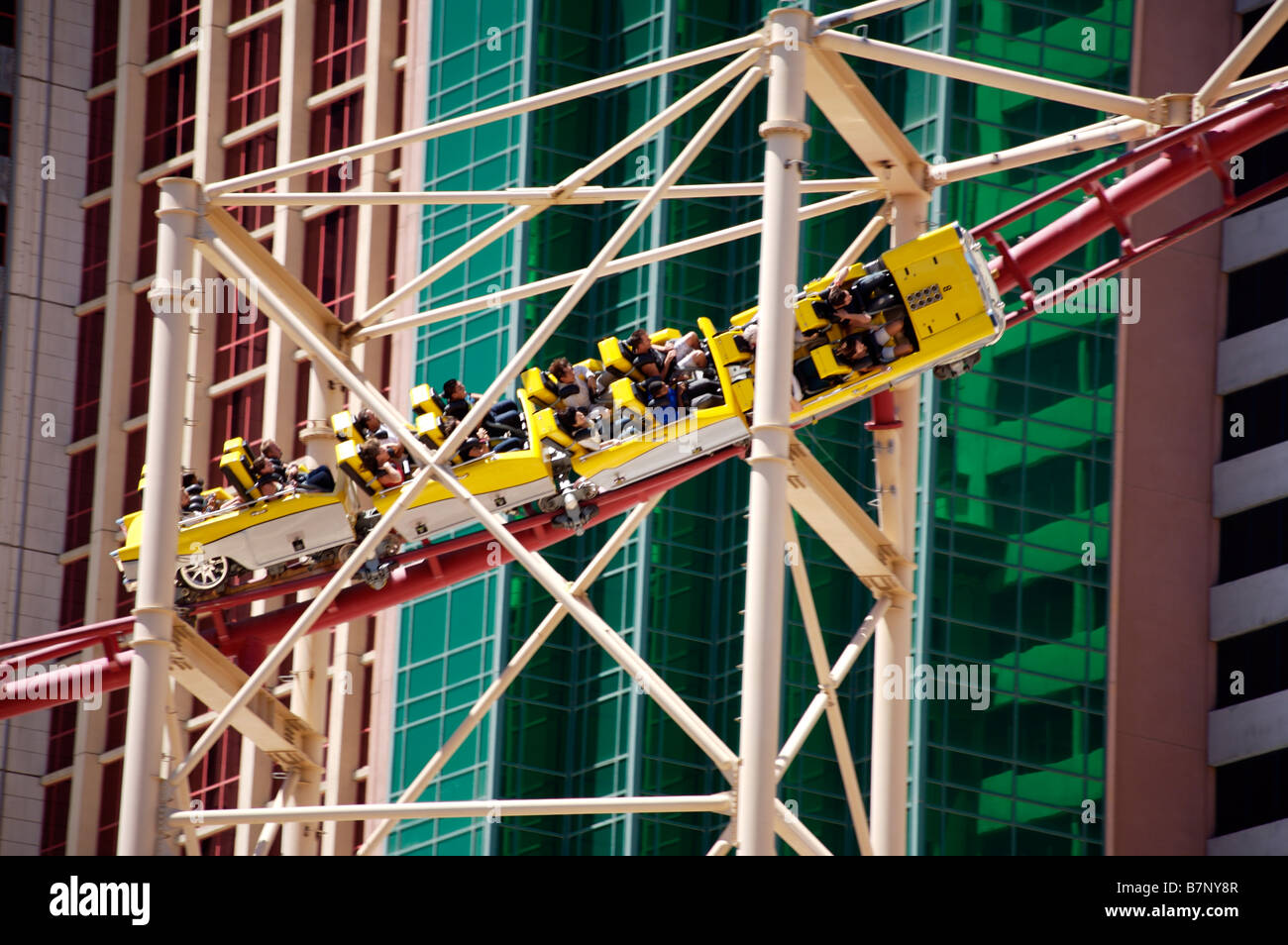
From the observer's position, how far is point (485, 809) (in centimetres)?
1839

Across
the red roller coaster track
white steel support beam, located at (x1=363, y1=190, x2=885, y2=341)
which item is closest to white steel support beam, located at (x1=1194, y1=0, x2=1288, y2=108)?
the red roller coaster track

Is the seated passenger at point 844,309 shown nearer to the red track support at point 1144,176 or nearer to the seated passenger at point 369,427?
the red track support at point 1144,176

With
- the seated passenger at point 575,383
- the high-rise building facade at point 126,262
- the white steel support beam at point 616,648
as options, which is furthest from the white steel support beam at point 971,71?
the high-rise building facade at point 126,262

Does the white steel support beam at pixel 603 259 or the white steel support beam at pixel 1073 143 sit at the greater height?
the white steel support beam at pixel 1073 143

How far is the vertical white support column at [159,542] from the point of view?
782 inches

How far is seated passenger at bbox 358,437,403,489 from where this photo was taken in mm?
24734

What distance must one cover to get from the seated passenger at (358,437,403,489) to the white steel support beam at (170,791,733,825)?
5.69 meters

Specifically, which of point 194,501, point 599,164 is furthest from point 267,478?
point 599,164

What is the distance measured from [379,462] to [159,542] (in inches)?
184

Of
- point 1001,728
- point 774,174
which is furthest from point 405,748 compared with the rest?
point 774,174

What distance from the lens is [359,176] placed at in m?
57.2

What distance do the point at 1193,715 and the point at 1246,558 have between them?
4.20 metres

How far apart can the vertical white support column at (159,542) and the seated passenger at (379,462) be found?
3755 millimetres
